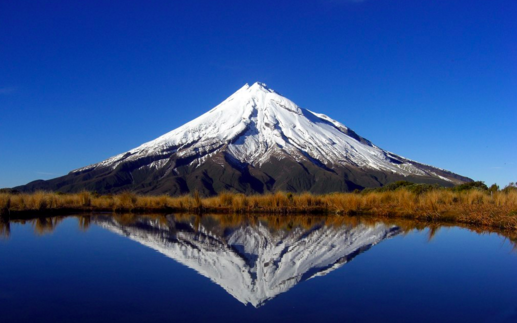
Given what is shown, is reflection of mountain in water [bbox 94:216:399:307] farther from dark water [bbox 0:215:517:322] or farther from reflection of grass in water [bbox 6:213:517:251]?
reflection of grass in water [bbox 6:213:517:251]

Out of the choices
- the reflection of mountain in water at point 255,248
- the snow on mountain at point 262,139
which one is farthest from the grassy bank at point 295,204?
the snow on mountain at point 262,139

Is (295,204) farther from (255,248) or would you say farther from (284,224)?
(255,248)

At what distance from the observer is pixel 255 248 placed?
410 inches

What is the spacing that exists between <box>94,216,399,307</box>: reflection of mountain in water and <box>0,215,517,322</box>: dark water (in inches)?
1.1

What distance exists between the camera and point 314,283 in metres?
7.38

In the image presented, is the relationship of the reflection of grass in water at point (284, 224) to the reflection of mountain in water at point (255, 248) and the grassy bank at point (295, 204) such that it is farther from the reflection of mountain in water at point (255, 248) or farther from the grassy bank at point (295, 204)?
the grassy bank at point (295, 204)

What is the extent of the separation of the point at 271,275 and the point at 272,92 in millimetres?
121886

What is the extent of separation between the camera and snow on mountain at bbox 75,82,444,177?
10481 centimetres

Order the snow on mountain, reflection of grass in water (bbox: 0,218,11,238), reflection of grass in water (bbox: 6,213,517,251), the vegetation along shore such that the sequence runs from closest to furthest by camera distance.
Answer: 1. reflection of grass in water (bbox: 0,218,11,238)
2. reflection of grass in water (bbox: 6,213,517,251)
3. the vegetation along shore
4. the snow on mountain

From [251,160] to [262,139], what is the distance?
902 cm

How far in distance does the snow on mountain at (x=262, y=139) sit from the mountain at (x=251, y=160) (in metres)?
0.27

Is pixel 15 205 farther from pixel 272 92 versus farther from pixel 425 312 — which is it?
pixel 272 92

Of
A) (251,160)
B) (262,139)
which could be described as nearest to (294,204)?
(251,160)

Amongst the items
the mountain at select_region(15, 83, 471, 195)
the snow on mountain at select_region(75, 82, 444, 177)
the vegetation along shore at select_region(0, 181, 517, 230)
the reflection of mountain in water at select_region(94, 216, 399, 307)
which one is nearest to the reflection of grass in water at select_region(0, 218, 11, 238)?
the vegetation along shore at select_region(0, 181, 517, 230)
